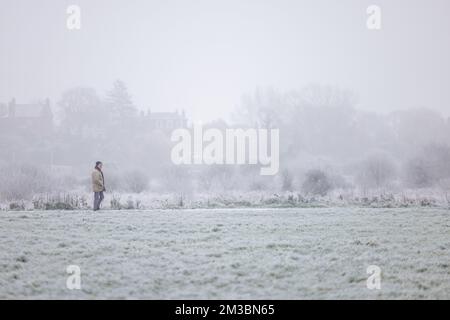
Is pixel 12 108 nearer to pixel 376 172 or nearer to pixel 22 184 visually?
pixel 22 184

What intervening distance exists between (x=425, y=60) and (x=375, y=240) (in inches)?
3719

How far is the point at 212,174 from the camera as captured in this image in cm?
3634

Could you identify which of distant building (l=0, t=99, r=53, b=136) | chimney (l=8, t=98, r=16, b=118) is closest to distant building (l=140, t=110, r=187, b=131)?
distant building (l=0, t=99, r=53, b=136)

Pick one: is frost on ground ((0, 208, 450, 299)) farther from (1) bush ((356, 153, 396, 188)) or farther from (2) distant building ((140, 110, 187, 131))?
(2) distant building ((140, 110, 187, 131))

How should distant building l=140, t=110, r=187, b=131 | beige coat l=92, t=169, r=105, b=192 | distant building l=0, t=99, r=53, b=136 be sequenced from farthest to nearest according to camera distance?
distant building l=140, t=110, r=187, b=131 < distant building l=0, t=99, r=53, b=136 < beige coat l=92, t=169, r=105, b=192

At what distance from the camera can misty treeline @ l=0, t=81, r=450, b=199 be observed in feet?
111

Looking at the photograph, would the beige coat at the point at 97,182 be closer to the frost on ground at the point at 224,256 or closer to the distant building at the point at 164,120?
the frost on ground at the point at 224,256

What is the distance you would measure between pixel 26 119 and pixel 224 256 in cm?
5806

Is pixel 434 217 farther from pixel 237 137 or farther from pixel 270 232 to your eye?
pixel 237 137

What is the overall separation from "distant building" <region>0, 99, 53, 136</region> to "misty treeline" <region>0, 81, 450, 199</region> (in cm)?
71

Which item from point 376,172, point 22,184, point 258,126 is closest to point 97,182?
point 22,184

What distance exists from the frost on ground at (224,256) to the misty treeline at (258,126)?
16.4 metres

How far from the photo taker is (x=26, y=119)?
60.4 meters
